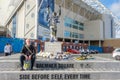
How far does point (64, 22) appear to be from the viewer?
75000mm

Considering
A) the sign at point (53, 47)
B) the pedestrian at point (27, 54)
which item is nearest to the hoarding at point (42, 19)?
the sign at point (53, 47)

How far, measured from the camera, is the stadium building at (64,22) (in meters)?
58.8

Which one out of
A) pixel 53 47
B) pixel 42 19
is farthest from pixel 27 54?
pixel 42 19

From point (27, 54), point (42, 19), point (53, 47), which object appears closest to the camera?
point (27, 54)

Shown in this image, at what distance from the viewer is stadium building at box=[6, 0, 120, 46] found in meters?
58.8

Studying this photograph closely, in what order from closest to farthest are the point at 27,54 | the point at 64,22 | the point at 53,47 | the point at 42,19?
1. the point at 27,54
2. the point at 53,47
3. the point at 42,19
4. the point at 64,22

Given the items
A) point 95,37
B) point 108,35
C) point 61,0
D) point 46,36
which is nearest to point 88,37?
point 95,37

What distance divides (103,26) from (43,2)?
152 feet

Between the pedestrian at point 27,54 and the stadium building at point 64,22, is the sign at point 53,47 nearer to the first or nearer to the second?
the pedestrian at point 27,54

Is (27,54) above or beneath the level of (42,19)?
beneath

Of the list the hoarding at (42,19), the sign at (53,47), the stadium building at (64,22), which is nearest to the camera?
the sign at (53,47)

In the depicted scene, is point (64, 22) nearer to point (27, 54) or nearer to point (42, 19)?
point (42, 19)

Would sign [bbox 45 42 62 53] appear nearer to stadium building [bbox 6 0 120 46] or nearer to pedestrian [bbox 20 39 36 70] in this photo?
pedestrian [bbox 20 39 36 70]

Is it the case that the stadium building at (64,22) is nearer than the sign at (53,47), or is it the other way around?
the sign at (53,47)
